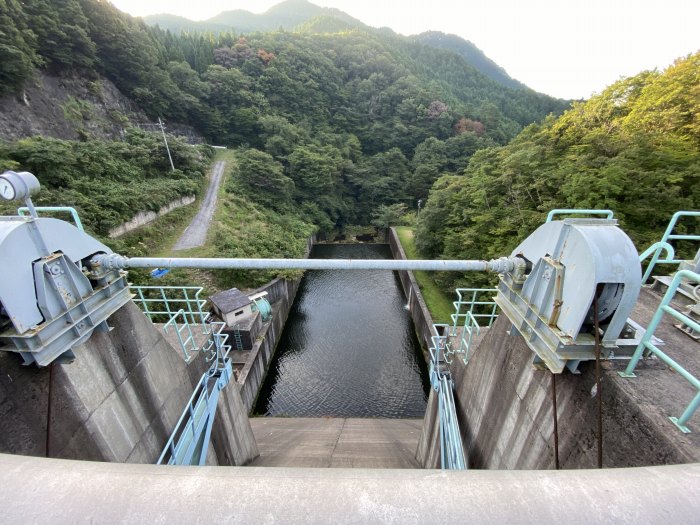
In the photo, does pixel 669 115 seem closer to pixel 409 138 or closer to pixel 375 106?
pixel 409 138

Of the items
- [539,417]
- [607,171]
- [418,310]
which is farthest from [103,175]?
[607,171]

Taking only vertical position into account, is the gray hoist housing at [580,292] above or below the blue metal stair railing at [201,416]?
above

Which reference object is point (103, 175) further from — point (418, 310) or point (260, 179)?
point (418, 310)

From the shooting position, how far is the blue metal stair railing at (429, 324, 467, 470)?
15.5ft

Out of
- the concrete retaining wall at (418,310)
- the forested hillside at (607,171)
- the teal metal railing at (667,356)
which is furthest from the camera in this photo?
the concrete retaining wall at (418,310)

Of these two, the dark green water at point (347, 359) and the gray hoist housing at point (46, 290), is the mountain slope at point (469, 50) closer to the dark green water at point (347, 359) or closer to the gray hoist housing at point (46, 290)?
the dark green water at point (347, 359)

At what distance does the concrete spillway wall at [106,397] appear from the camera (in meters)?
3.17

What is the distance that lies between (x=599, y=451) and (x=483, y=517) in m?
1.97

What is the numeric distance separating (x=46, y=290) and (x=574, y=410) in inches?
230

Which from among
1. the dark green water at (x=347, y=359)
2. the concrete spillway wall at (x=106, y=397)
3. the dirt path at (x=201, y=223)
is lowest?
the dark green water at (x=347, y=359)

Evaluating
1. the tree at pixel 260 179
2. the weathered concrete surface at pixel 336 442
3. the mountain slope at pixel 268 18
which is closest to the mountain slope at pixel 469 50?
the mountain slope at pixel 268 18

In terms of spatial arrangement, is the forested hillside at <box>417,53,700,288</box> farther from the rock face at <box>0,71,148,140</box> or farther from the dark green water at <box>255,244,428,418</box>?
the rock face at <box>0,71,148,140</box>

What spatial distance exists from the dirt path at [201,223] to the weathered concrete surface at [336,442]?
1249 centimetres

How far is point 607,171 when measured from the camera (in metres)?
11.3
